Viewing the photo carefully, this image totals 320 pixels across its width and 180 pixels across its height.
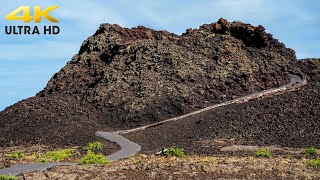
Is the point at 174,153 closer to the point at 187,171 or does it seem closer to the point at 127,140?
the point at 187,171

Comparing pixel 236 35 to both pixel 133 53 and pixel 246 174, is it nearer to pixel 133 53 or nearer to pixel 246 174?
pixel 133 53

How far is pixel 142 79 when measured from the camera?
5306 cm

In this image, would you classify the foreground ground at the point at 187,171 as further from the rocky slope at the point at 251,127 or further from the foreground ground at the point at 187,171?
the rocky slope at the point at 251,127

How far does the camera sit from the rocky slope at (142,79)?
46.9 m

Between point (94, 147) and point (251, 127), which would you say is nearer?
point (94, 147)

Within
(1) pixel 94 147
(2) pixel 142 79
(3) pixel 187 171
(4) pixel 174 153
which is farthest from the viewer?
(2) pixel 142 79

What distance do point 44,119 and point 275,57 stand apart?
32.2 metres

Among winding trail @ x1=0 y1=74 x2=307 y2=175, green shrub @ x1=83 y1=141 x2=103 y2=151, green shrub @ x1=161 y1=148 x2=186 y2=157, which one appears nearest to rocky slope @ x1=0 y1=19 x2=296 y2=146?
winding trail @ x1=0 y1=74 x2=307 y2=175

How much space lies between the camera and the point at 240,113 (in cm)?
4384

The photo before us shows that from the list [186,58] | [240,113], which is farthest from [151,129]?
[186,58]

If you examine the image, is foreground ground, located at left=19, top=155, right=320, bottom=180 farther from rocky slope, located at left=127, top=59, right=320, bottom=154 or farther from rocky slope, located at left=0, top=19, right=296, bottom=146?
rocky slope, located at left=0, top=19, right=296, bottom=146

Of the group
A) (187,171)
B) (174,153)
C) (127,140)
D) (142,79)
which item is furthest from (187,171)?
(142,79)

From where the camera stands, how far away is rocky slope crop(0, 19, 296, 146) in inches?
1847

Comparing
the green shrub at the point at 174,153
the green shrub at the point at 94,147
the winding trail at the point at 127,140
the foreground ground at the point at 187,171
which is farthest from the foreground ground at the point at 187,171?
the green shrub at the point at 94,147
